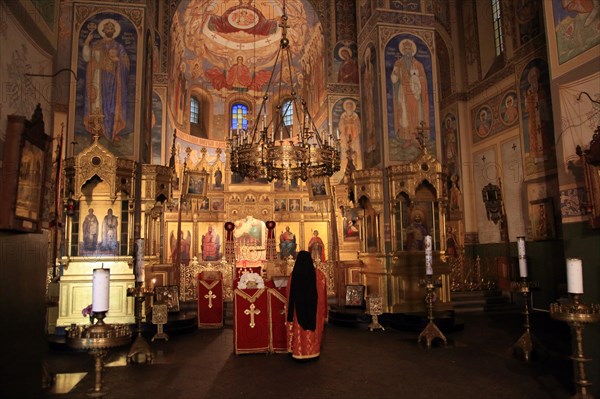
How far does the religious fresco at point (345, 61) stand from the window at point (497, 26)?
5329 mm

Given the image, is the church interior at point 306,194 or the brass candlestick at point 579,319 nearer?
the brass candlestick at point 579,319

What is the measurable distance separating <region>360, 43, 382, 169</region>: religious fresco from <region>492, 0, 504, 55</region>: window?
649cm

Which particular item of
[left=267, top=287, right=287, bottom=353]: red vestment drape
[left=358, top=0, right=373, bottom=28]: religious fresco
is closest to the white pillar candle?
[left=267, top=287, right=287, bottom=353]: red vestment drape

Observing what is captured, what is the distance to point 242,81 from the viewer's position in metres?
24.4

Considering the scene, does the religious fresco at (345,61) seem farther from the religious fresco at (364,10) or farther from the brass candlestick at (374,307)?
the brass candlestick at (374,307)

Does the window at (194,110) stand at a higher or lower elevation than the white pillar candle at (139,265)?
higher

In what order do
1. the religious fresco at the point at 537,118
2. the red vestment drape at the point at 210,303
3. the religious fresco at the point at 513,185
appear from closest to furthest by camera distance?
the red vestment drape at the point at 210,303 < the religious fresco at the point at 537,118 < the religious fresco at the point at 513,185

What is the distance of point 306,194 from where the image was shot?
20.1 meters

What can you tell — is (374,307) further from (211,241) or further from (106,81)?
(211,241)

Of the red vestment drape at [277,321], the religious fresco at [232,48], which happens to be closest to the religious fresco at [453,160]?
the religious fresco at [232,48]

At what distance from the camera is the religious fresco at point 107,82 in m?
10.8

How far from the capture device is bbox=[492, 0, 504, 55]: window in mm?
17156

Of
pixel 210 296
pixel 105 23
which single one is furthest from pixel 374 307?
pixel 105 23

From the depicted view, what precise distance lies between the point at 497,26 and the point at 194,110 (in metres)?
14.6
